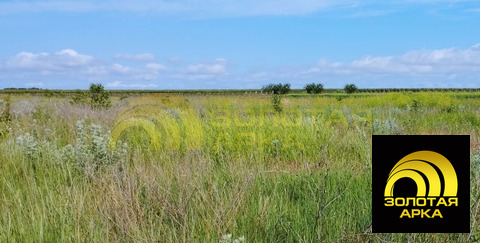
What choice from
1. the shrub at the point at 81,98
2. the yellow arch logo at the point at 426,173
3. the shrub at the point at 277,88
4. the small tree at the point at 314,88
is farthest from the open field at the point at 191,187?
the small tree at the point at 314,88

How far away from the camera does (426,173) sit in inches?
97.5

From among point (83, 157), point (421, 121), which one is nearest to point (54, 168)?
point (83, 157)

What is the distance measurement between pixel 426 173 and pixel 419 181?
60 mm

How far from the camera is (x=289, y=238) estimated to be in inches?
119

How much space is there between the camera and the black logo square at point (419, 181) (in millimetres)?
2484

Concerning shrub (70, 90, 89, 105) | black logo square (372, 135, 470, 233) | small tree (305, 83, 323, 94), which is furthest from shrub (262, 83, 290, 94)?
black logo square (372, 135, 470, 233)

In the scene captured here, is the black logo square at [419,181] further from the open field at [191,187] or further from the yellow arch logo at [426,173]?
the open field at [191,187]

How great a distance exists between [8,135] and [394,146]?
7140 millimetres

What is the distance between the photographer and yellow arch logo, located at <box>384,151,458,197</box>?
2477 millimetres

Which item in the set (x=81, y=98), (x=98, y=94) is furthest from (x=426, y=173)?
(x=81, y=98)

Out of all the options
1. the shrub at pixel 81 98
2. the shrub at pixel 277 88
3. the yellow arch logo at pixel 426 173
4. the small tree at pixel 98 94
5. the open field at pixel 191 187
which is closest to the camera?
the yellow arch logo at pixel 426 173

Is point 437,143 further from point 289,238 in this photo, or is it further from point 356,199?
point 356,199

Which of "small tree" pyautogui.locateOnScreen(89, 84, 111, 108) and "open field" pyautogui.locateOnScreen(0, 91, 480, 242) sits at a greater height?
"small tree" pyautogui.locateOnScreen(89, 84, 111, 108)

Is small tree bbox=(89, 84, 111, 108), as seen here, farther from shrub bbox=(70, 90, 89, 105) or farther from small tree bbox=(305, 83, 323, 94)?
small tree bbox=(305, 83, 323, 94)
